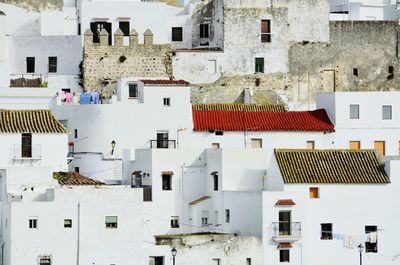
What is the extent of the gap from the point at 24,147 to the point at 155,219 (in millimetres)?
6448

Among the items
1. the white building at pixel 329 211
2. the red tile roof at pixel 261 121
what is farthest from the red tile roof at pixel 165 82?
the white building at pixel 329 211

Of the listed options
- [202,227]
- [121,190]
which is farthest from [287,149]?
[121,190]

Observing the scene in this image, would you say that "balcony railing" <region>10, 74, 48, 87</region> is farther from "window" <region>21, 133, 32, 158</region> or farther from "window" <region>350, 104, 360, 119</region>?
"window" <region>350, 104, 360, 119</region>

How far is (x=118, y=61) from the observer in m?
93.6

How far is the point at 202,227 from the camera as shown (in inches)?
3258

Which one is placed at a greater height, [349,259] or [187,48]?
[187,48]

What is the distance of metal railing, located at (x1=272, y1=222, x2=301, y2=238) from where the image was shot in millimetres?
78875

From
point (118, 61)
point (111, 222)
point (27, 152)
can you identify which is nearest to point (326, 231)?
point (111, 222)

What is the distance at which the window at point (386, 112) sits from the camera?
9031cm

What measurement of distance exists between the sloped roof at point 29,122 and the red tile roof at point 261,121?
25.6 ft

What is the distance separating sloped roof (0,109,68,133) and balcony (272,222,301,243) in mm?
10562

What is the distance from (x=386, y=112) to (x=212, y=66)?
379 inches

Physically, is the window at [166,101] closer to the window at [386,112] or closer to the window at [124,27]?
the window at [124,27]

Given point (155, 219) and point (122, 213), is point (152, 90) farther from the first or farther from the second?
point (122, 213)
